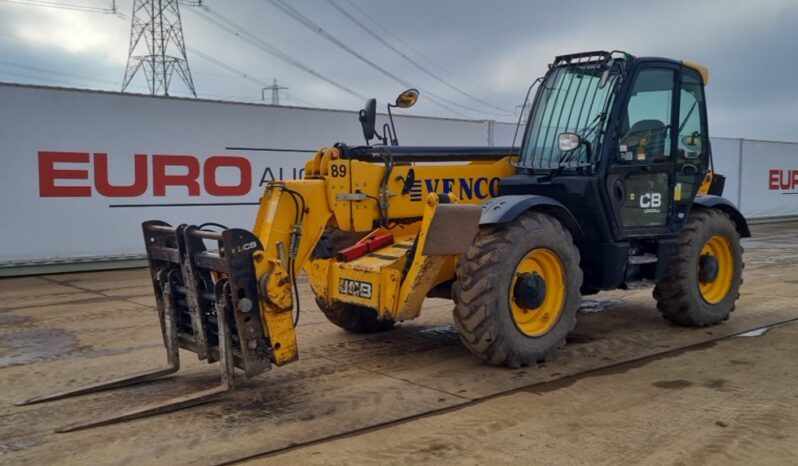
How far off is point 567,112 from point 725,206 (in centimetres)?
225

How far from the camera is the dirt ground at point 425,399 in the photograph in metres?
4.05

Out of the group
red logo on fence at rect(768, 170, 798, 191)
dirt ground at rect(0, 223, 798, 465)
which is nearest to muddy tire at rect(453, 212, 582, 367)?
dirt ground at rect(0, 223, 798, 465)

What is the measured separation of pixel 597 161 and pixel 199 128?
8302mm

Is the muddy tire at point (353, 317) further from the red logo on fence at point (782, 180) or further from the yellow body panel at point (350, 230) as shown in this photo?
the red logo on fence at point (782, 180)

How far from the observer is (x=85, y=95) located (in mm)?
11758

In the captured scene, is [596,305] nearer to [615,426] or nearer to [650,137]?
[650,137]

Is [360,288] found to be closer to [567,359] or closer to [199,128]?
[567,359]

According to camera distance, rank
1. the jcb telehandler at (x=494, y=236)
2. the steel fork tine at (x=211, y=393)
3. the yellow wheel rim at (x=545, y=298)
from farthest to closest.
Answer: the yellow wheel rim at (x=545, y=298)
the jcb telehandler at (x=494, y=236)
the steel fork tine at (x=211, y=393)

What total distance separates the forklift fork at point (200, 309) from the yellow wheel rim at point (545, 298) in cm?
212

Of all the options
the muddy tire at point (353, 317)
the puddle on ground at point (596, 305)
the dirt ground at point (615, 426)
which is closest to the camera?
the dirt ground at point (615, 426)

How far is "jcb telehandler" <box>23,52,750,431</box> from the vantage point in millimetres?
5000

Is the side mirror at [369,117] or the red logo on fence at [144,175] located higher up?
the side mirror at [369,117]

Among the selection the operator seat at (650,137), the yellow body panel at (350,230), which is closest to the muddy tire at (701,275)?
the operator seat at (650,137)

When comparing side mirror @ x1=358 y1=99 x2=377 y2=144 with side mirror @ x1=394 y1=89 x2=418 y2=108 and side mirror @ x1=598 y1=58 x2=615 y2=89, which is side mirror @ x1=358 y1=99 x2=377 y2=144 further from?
side mirror @ x1=598 y1=58 x2=615 y2=89
